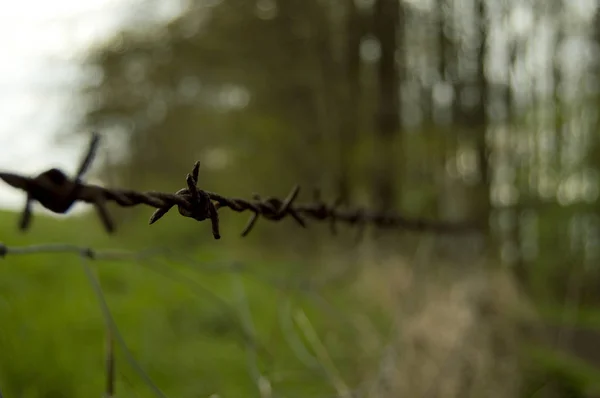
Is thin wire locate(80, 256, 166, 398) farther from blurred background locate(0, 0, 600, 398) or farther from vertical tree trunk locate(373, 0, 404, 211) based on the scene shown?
vertical tree trunk locate(373, 0, 404, 211)

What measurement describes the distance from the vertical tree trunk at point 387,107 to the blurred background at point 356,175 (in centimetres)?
2

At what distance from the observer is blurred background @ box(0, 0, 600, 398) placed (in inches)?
89.1

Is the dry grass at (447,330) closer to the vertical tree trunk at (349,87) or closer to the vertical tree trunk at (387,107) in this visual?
the vertical tree trunk at (387,107)

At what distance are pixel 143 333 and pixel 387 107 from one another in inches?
151

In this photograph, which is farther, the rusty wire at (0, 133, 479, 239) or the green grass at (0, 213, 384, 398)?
the green grass at (0, 213, 384, 398)

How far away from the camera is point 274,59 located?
5.14 meters

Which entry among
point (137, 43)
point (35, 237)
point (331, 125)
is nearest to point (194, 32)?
point (137, 43)

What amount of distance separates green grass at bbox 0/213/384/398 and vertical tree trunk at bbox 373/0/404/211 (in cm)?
225

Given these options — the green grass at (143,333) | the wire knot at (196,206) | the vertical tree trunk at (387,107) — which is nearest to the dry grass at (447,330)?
the green grass at (143,333)

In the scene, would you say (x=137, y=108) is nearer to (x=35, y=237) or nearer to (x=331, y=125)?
(x=331, y=125)

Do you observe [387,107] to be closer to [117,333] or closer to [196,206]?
[117,333]

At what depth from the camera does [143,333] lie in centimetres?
182

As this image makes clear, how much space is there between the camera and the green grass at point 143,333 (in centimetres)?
119

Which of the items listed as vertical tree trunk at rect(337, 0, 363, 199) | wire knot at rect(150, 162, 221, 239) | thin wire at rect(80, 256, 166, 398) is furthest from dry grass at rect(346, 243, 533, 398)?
vertical tree trunk at rect(337, 0, 363, 199)
